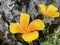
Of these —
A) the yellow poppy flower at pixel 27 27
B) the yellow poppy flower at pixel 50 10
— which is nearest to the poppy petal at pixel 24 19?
the yellow poppy flower at pixel 27 27

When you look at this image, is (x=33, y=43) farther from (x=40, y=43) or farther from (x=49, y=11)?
(x=49, y=11)

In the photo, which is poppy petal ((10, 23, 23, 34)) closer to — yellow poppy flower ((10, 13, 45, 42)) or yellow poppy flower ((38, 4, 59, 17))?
yellow poppy flower ((10, 13, 45, 42))

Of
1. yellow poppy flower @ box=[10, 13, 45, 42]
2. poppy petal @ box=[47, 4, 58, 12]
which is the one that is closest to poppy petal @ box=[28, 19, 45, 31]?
yellow poppy flower @ box=[10, 13, 45, 42]

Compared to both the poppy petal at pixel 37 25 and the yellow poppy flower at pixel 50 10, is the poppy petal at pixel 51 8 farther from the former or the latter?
the poppy petal at pixel 37 25

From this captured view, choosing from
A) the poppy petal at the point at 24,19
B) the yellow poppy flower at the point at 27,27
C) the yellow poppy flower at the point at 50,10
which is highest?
the yellow poppy flower at the point at 50,10

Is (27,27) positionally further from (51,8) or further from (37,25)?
(51,8)

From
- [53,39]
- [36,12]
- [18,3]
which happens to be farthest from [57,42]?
[18,3]
